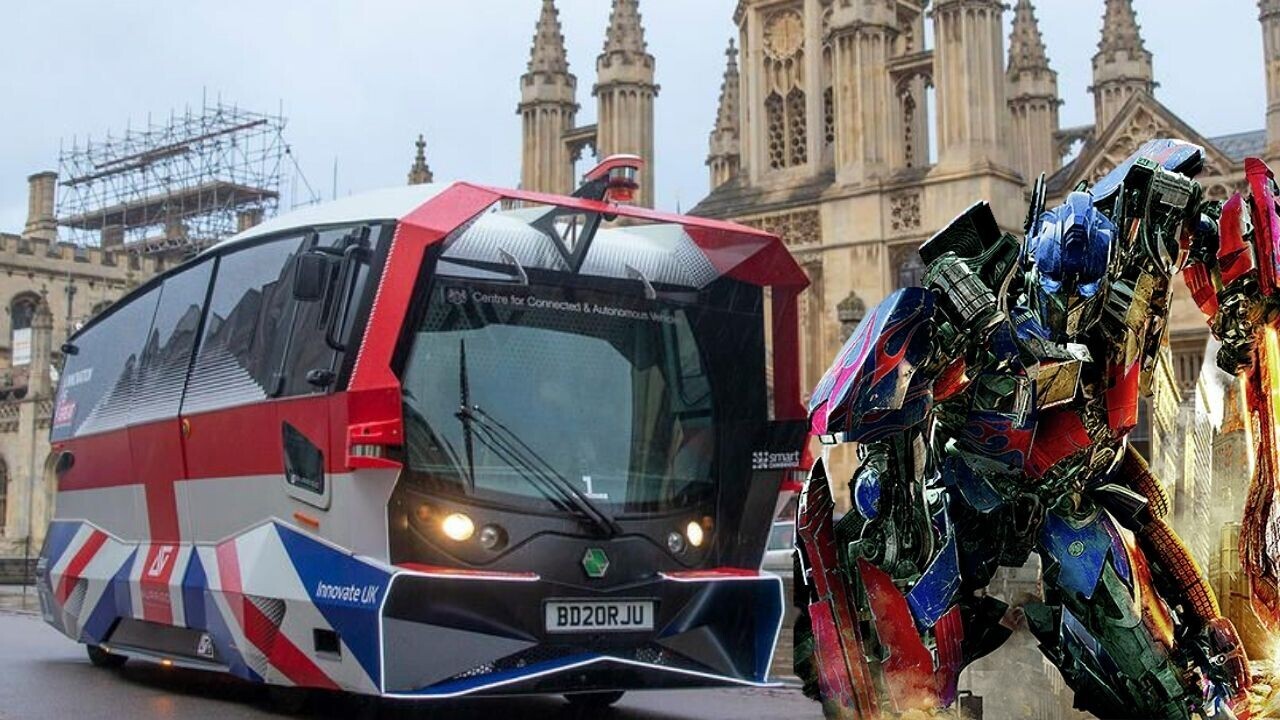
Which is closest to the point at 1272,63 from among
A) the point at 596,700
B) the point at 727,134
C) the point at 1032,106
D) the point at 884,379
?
the point at 1032,106

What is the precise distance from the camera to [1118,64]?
33594mm

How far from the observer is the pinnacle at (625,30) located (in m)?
→ 31.4

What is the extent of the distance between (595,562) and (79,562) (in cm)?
490

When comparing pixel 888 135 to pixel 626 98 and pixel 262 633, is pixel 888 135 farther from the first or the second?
pixel 262 633

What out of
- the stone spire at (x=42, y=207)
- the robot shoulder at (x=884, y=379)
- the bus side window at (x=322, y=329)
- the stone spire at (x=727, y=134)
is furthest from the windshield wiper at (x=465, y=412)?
the stone spire at (x=42, y=207)

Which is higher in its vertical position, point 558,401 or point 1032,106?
point 1032,106

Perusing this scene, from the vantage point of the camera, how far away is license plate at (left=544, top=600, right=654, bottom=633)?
7.51 meters

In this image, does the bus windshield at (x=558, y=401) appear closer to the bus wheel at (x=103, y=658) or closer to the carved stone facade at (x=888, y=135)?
the bus wheel at (x=103, y=658)

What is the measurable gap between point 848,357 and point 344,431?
326 cm

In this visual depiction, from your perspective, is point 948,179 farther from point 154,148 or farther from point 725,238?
point 154,148

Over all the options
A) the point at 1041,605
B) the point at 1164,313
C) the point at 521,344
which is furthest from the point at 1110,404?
the point at 521,344

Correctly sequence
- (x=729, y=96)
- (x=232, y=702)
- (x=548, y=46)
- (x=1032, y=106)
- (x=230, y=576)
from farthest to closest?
(x=729, y=96) → (x=1032, y=106) → (x=548, y=46) → (x=232, y=702) → (x=230, y=576)

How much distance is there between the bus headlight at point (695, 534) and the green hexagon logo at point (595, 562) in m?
0.60

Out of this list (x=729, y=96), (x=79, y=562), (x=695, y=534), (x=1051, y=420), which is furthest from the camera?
(x=729, y=96)
